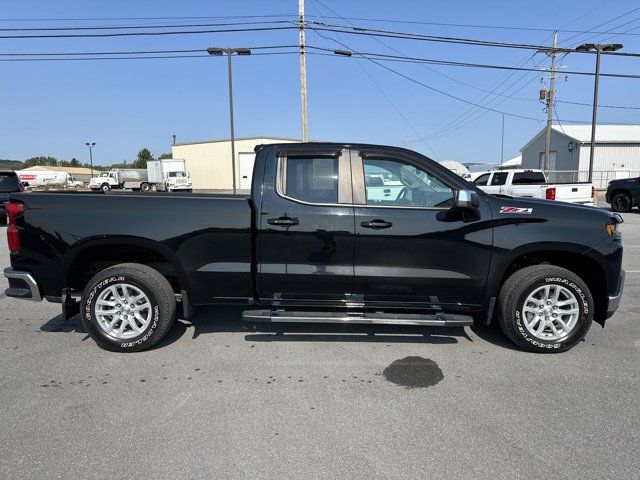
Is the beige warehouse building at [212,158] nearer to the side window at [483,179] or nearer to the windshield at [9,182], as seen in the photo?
the side window at [483,179]

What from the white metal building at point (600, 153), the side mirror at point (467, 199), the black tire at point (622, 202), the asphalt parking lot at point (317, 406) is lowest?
the asphalt parking lot at point (317, 406)

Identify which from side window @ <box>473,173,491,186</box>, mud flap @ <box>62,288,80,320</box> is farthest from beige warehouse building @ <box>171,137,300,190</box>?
mud flap @ <box>62,288,80,320</box>

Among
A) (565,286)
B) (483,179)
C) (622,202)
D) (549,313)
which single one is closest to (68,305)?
(549,313)

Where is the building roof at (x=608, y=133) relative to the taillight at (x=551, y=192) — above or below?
above

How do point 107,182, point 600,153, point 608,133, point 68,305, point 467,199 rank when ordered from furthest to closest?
point 107,182, point 608,133, point 600,153, point 68,305, point 467,199

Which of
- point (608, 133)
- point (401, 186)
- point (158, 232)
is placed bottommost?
point (158, 232)

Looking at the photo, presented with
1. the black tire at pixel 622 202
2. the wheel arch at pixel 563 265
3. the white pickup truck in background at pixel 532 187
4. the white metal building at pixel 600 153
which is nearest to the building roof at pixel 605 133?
the white metal building at pixel 600 153

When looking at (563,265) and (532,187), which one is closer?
(563,265)

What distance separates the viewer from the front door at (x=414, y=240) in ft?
13.3

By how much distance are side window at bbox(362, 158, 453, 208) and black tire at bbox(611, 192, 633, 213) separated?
1858 centimetres

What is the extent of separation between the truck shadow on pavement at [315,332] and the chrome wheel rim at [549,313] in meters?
0.35

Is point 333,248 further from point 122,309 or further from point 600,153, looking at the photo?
point 600,153

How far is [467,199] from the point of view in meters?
3.87

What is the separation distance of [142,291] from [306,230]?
1.66 m
